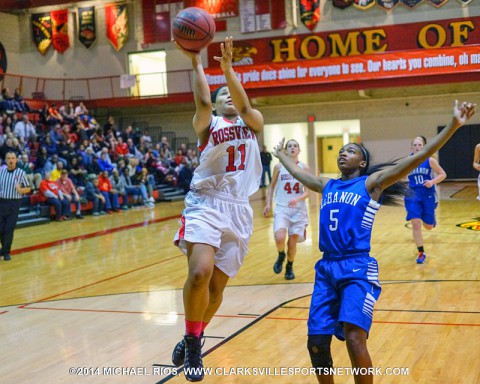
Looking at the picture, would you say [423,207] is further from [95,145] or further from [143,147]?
[143,147]

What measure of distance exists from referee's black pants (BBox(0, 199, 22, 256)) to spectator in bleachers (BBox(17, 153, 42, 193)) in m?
5.81

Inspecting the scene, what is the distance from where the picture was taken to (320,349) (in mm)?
3617

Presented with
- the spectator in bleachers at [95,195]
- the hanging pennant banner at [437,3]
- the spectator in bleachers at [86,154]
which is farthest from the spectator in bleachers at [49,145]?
the hanging pennant banner at [437,3]

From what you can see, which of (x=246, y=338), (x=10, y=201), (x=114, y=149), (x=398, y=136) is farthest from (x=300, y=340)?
(x=398, y=136)

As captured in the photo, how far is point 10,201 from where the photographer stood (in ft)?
33.9

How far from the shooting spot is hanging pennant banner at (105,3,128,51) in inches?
1098

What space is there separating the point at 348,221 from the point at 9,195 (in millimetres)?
7860

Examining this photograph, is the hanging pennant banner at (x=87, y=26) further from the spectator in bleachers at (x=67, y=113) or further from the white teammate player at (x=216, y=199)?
the white teammate player at (x=216, y=199)

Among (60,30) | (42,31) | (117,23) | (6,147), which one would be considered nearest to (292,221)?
(6,147)

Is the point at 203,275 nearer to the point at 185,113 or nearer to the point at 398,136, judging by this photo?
the point at 398,136

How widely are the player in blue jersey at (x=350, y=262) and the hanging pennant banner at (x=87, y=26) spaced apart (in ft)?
86.4

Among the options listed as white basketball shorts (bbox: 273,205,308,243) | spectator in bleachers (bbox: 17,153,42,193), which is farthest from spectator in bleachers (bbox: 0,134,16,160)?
white basketball shorts (bbox: 273,205,308,243)

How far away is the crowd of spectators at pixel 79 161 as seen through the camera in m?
16.8

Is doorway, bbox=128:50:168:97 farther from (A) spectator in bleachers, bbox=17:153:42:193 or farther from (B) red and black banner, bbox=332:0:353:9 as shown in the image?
(A) spectator in bleachers, bbox=17:153:42:193
